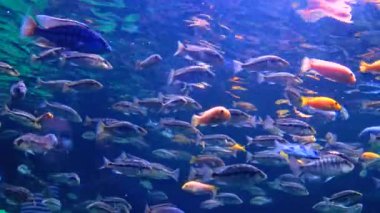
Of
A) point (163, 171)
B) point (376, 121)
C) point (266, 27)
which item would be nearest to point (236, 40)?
point (266, 27)

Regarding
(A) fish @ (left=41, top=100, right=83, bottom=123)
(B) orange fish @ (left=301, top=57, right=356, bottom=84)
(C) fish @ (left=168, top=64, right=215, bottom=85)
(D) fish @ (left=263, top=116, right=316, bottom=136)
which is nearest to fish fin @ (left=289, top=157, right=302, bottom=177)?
(D) fish @ (left=263, top=116, right=316, bottom=136)

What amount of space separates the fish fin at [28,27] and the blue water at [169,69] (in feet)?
28.3

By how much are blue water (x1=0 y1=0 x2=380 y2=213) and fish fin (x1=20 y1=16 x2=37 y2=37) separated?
863 cm

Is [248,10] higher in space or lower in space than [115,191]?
higher

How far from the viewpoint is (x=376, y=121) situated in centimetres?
2125

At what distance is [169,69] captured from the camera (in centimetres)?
1917

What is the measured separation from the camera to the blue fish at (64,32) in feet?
17.5

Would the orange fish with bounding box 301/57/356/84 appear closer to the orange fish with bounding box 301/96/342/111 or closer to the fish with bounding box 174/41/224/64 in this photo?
the orange fish with bounding box 301/96/342/111

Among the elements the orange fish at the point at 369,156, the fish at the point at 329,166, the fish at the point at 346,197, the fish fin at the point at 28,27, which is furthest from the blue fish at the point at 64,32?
the orange fish at the point at 369,156

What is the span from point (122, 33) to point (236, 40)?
181 inches

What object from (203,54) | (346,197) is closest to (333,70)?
(346,197)

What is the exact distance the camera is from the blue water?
1497cm

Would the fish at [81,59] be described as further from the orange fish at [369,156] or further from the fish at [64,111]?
the orange fish at [369,156]

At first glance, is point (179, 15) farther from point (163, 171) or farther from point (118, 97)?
point (118, 97)
